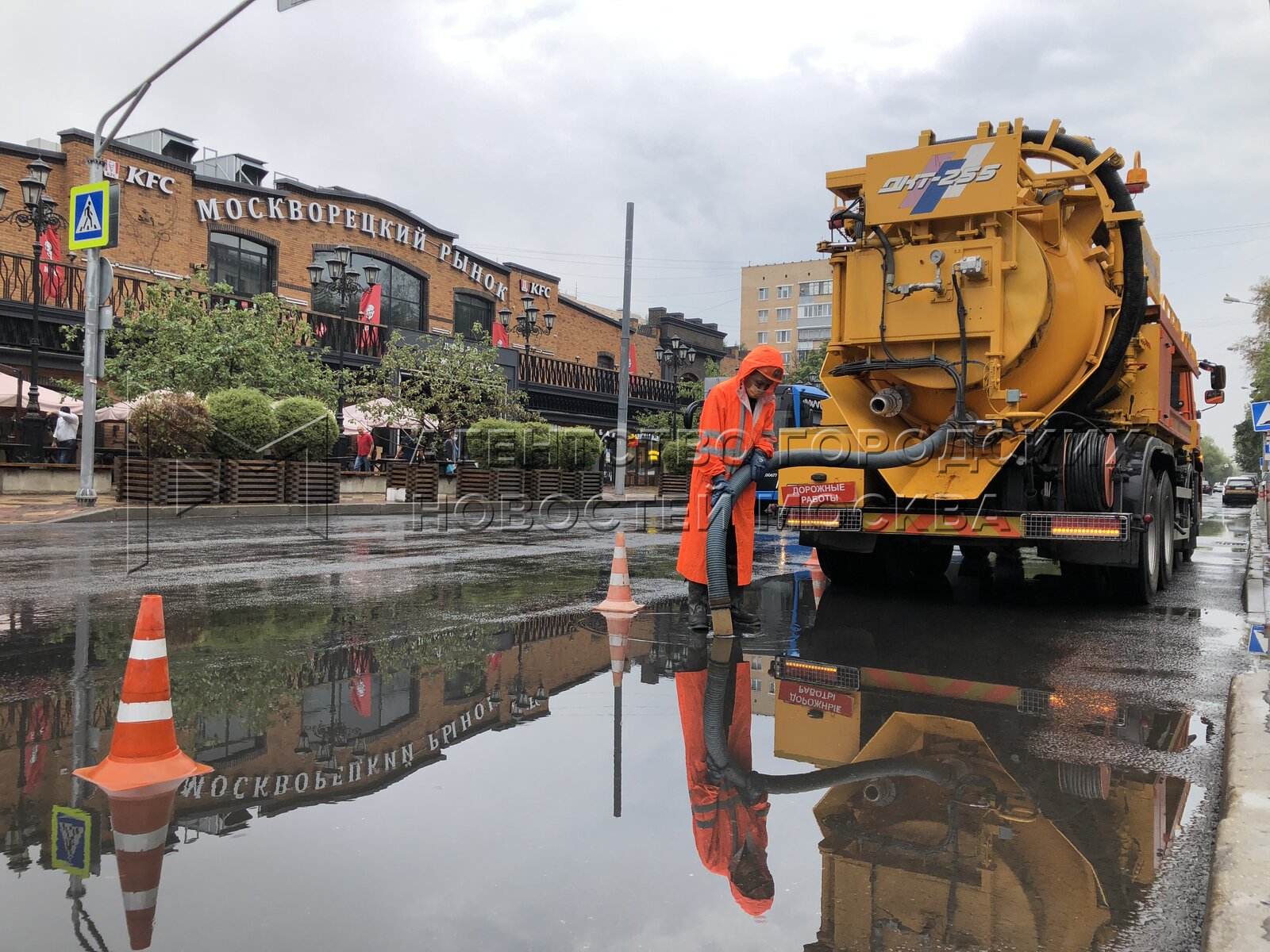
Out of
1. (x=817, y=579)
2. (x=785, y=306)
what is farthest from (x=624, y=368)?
(x=785, y=306)

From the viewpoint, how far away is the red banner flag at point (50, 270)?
28531 millimetres

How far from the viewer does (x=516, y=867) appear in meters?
3.07

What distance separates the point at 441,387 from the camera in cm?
2684

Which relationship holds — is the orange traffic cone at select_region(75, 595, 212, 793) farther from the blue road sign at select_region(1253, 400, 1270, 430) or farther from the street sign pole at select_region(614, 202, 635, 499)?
the street sign pole at select_region(614, 202, 635, 499)

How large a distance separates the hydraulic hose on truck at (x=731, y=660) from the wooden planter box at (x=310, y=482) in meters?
13.2

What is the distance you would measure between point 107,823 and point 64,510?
15.4m

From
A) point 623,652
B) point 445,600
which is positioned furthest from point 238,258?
point 623,652

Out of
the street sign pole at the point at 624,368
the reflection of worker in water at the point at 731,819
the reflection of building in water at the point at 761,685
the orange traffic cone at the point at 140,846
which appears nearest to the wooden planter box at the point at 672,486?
the street sign pole at the point at 624,368

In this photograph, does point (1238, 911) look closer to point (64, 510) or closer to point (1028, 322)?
point (1028, 322)

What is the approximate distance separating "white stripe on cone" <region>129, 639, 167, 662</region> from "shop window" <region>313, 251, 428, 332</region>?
35512 mm

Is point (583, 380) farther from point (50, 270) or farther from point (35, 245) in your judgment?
point (35, 245)

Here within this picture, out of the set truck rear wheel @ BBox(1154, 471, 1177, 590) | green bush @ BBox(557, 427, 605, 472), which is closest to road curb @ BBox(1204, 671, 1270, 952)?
truck rear wheel @ BBox(1154, 471, 1177, 590)

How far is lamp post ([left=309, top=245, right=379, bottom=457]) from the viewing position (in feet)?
91.1

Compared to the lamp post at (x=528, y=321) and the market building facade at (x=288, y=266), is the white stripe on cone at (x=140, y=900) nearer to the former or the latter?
the market building facade at (x=288, y=266)
